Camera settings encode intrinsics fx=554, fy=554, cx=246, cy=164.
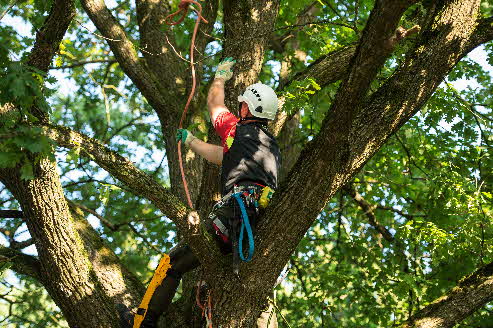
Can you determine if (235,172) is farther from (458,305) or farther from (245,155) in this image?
(458,305)

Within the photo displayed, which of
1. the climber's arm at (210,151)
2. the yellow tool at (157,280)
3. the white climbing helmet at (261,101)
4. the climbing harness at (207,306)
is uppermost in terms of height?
the white climbing helmet at (261,101)

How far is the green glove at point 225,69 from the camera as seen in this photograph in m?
4.24

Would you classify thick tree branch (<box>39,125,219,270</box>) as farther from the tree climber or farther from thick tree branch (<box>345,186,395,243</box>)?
thick tree branch (<box>345,186,395,243</box>)

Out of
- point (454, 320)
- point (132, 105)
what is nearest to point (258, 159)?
point (454, 320)

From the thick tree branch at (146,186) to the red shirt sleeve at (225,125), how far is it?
558 mm

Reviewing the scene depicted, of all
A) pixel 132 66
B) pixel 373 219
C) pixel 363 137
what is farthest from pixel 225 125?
pixel 373 219

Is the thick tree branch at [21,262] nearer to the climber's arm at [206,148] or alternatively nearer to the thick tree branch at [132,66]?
the climber's arm at [206,148]

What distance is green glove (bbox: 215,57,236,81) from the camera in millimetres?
4238

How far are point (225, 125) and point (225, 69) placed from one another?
2.48 ft

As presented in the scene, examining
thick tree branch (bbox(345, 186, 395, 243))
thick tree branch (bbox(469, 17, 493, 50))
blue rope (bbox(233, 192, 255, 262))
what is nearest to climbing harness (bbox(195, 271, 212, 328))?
blue rope (bbox(233, 192, 255, 262))

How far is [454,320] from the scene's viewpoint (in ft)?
12.6

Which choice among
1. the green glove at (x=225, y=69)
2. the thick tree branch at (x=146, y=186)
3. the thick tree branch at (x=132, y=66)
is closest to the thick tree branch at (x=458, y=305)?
the thick tree branch at (x=146, y=186)

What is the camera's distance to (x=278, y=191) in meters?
3.34

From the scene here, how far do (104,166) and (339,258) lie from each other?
15.6 feet
